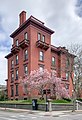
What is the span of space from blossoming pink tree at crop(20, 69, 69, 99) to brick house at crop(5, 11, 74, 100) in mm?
1981

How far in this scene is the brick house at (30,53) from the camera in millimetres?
→ 44344

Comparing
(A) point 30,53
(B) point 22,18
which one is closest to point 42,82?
(A) point 30,53

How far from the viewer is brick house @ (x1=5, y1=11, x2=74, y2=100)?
44.3 m

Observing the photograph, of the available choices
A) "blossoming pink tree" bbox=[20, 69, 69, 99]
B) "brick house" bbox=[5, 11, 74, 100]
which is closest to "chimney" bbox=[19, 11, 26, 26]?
"brick house" bbox=[5, 11, 74, 100]

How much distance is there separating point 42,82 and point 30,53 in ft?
20.8

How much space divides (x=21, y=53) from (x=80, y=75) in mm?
15283

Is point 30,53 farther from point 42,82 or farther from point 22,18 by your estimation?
point 22,18

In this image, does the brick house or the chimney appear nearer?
the brick house

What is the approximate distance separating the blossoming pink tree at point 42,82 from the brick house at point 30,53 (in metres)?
1.98

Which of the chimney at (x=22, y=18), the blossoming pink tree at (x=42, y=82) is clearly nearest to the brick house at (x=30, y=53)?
the chimney at (x=22, y=18)

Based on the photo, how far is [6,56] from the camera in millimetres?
55094

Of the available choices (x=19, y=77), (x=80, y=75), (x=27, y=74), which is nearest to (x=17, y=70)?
(x=19, y=77)

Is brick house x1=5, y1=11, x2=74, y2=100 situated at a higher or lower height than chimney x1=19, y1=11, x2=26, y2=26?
lower

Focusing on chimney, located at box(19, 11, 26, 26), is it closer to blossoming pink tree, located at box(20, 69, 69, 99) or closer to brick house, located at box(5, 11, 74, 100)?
brick house, located at box(5, 11, 74, 100)
